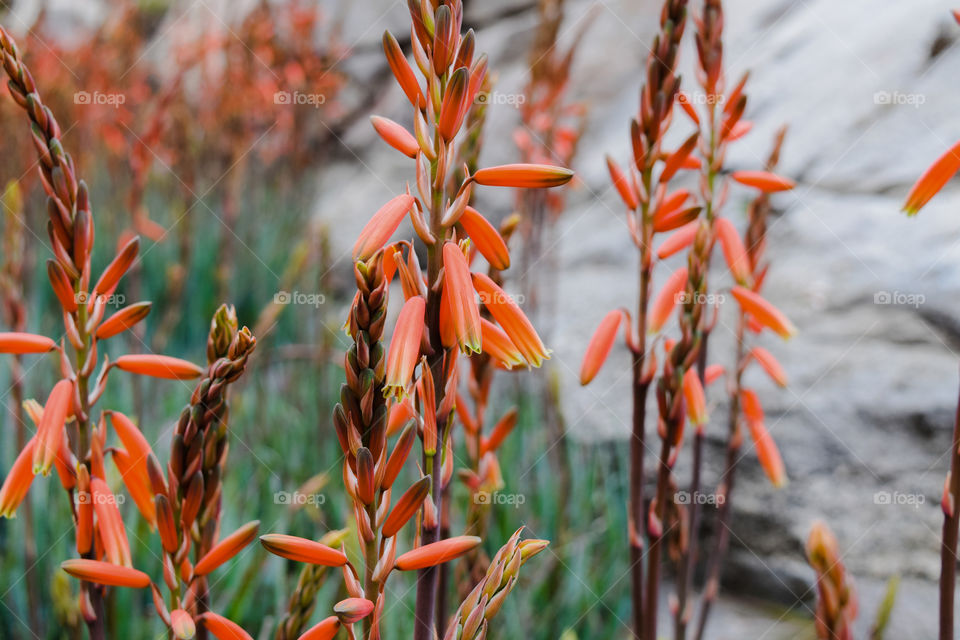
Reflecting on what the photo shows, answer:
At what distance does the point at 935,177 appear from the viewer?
2.47 feet

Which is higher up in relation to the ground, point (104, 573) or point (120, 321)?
point (120, 321)

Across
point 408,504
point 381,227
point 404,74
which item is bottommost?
point 408,504

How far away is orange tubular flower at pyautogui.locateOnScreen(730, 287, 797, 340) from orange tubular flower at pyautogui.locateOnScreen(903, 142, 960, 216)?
24cm

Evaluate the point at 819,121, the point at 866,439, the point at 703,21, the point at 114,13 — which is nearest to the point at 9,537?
the point at 703,21

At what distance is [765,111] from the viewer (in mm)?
3055

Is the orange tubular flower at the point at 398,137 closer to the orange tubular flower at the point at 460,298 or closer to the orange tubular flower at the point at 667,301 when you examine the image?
the orange tubular flower at the point at 460,298

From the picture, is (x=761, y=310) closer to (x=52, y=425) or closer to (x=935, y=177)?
(x=935, y=177)

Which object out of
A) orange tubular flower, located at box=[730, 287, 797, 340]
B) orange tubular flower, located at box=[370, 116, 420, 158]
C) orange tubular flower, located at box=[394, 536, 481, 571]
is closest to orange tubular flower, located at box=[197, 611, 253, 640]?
orange tubular flower, located at box=[394, 536, 481, 571]

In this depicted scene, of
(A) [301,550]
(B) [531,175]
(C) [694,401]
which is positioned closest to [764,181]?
(C) [694,401]

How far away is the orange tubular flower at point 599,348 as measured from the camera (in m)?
0.89

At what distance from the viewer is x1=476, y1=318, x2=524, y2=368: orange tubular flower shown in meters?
0.62

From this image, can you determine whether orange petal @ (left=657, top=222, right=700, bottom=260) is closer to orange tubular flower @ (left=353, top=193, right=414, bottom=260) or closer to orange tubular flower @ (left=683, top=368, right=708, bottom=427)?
orange tubular flower @ (left=683, top=368, right=708, bottom=427)

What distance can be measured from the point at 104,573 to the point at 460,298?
14.7 inches

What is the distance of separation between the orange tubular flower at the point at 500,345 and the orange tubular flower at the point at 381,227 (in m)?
0.11
